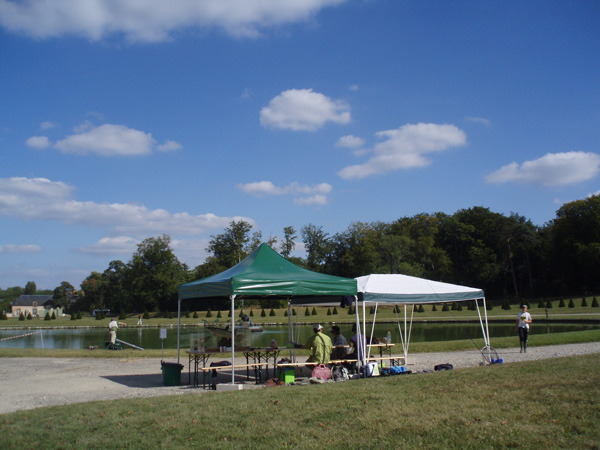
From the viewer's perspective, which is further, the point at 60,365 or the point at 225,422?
the point at 60,365

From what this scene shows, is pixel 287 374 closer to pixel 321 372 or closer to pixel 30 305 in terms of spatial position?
pixel 321 372

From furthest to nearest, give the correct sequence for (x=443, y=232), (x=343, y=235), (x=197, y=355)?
(x=343, y=235) → (x=443, y=232) → (x=197, y=355)

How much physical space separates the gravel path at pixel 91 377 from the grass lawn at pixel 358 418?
1759 mm

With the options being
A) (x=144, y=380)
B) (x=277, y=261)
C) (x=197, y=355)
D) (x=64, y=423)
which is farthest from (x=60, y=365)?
(x=64, y=423)

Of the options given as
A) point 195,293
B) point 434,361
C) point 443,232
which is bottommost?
point 434,361

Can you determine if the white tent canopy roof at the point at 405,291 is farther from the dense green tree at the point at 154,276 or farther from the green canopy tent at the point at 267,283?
the dense green tree at the point at 154,276

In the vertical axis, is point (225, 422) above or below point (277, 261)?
below

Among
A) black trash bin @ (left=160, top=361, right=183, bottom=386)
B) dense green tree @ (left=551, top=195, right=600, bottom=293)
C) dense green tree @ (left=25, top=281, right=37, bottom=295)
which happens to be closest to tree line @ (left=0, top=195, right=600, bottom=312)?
dense green tree @ (left=551, top=195, right=600, bottom=293)

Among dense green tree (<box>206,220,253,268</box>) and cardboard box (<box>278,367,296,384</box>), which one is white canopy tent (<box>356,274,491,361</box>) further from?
dense green tree (<box>206,220,253,268</box>)

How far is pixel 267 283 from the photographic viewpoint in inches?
423

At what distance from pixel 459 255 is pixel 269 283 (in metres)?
75.4

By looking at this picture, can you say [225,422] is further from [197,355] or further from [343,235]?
[343,235]

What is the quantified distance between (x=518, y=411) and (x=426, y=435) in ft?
4.43

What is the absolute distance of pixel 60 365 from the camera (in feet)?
50.9
